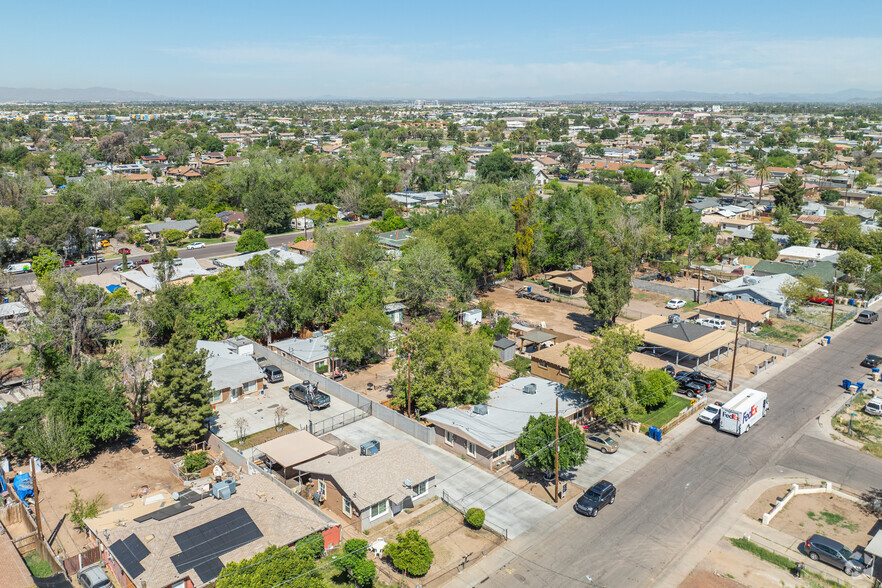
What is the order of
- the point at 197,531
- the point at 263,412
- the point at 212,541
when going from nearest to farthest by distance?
the point at 212,541 → the point at 197,531 → the point at 263,412

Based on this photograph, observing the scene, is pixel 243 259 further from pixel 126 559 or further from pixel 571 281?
pixel 126 559

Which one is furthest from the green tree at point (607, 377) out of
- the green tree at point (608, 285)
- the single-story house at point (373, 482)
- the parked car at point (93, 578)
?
the parked car at point (93, 578)

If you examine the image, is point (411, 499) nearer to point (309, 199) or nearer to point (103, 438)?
point (103, 438)

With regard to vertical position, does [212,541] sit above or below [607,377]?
below

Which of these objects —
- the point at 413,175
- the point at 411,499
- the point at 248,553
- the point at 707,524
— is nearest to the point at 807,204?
Result: the point at 413,175

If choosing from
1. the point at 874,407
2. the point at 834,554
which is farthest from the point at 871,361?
the point at 834,554

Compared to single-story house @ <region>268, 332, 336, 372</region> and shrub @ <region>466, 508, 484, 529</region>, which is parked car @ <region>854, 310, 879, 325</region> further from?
single-story house @ <region>268, 332, 336, 372</region>

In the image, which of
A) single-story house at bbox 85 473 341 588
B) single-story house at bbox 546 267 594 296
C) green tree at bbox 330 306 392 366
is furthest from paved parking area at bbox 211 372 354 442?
Answer: single-story house at bbox 546 267 594 296
